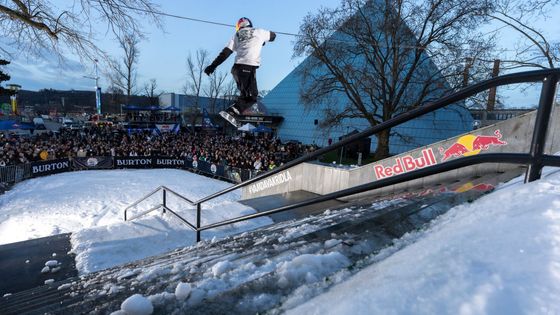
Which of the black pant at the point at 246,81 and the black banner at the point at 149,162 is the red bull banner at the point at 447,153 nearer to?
the black pant at the point at 246,81

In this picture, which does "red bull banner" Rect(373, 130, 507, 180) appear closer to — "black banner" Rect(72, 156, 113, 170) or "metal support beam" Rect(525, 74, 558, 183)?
"metal support beam" Rect(525, 74, 558, 183)

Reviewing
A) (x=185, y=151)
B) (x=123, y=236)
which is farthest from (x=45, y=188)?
(x=123, y=236)

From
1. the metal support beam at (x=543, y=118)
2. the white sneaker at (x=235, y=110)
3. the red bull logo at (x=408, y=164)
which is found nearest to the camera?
the metal support beam at (x=543, y=118)

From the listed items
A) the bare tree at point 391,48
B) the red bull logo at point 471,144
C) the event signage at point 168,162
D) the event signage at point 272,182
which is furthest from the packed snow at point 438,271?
the event signage at point 168,162

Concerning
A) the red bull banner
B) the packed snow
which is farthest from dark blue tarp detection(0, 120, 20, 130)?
the packed snow

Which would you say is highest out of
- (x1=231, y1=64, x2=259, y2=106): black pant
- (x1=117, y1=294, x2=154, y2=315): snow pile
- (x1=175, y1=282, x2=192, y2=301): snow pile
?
(x1=231, y1=64, x2=259, y2=106): black pant

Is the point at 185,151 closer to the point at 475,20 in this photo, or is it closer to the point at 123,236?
the point at 123,236

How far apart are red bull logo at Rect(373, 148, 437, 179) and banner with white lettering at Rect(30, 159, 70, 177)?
19928 mm

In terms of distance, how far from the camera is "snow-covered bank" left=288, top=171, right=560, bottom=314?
1.16 meters

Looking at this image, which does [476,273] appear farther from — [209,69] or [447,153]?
[447,153]

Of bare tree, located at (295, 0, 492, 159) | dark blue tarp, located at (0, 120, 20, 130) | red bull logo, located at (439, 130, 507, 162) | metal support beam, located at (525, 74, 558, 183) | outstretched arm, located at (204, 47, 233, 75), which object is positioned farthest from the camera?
dark blue tarp, located at (0, 120, 20, 130)

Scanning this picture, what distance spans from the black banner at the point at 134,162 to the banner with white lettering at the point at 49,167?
118 inches

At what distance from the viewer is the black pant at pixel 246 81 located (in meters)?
6.20

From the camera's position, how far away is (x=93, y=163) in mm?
20656
